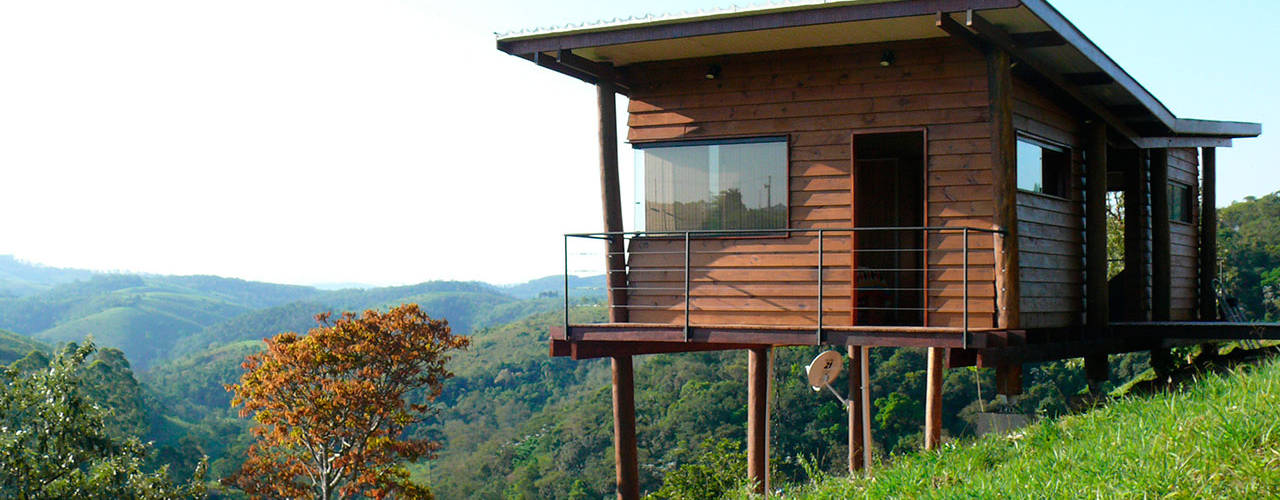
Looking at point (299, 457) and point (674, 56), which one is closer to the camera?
point (674, 56)

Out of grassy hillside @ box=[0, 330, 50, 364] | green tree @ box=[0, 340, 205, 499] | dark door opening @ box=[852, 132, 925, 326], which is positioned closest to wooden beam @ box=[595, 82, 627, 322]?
dark door opening @ box=[852, 132, 925, 326]

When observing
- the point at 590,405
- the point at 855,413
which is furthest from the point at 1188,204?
the point at 590,405

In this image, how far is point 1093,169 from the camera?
39.1ft

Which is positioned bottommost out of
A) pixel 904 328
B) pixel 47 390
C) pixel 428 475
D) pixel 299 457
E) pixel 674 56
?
pixel 428 475

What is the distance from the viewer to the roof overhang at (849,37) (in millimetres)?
9195

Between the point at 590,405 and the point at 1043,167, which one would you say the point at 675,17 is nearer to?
the point at 1043,167

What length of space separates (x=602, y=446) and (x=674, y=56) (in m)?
38.8

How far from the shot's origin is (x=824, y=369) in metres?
10.1

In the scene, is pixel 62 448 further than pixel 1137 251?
Yes

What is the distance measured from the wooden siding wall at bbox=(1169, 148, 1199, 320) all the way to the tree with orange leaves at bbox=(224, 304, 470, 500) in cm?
1287

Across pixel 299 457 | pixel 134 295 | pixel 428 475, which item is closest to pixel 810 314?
pixel 299 457

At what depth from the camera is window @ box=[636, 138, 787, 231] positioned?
1064 centimetres

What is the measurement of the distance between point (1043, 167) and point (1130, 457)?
5215 mm

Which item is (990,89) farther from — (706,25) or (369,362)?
(369,362)
